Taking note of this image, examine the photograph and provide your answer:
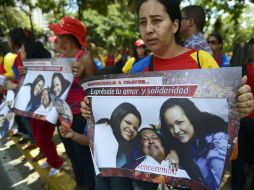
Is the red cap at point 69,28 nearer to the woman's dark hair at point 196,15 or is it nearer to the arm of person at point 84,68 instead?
the arm of person at point 84,68

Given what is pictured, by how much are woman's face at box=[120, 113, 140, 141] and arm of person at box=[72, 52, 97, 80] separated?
1.01 meters

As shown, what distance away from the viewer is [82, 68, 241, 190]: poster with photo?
4.54 ft

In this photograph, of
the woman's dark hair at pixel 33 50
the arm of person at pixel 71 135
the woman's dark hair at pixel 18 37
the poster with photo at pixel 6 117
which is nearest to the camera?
the arm of person at pixel 71 135

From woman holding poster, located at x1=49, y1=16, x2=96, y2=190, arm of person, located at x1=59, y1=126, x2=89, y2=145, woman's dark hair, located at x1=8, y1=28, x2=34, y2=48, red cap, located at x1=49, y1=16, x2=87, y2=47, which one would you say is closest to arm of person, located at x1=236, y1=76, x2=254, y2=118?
arm of person, located at x1=59, y1=126, x2=89, y2=145

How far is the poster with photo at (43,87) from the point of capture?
2.86 meters

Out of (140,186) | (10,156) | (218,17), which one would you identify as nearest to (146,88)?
(140,186)

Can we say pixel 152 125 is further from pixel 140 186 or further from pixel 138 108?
pixel 140 186

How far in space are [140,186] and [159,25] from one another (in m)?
0.94

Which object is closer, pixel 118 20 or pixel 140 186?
pixel 140 186

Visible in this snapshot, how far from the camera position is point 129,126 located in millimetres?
1715

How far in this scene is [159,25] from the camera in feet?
5.46

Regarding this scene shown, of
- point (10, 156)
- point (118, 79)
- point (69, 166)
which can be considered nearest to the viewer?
point (118, 79)

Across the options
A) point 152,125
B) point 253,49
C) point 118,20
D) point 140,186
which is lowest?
point 140,186

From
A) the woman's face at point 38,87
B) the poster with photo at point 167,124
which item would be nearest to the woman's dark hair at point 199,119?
the poster with photo at point 167,124
